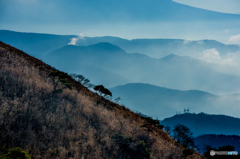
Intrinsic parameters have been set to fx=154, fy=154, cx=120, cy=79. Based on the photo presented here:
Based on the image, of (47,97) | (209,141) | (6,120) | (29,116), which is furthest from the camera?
(209,141)

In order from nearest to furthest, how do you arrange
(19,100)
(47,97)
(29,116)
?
(29,116), (19,100), (47,97)

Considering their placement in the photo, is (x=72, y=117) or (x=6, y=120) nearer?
(x=6, y=120)

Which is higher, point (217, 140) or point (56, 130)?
point (56, 130)

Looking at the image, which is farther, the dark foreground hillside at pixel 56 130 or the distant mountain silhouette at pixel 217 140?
the distant mountain silhouette at pixel 217 140

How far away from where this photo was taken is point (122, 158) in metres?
5.76

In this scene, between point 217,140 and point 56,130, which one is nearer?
point 56,130

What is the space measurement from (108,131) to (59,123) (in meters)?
2.23

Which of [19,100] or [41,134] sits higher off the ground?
[19,100]

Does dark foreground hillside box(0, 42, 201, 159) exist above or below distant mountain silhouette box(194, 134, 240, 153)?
above

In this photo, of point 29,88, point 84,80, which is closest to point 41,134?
point 29,88

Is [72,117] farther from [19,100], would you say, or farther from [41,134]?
[19,100]

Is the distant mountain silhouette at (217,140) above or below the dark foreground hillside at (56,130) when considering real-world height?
below

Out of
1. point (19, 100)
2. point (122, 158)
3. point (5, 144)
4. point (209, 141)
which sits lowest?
point (209, 141)

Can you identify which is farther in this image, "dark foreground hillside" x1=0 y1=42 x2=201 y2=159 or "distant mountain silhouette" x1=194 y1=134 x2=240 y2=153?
"distant mountain silhouette" x1=194 y1=134 x2=240 y2=153
